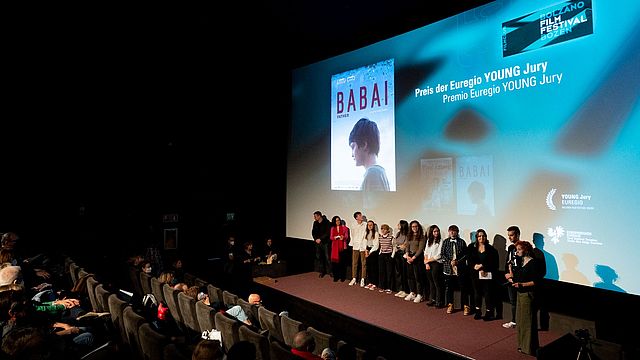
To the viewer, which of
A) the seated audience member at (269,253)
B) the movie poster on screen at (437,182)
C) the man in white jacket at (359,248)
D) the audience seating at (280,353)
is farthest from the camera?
the seated audience member at (269,253)

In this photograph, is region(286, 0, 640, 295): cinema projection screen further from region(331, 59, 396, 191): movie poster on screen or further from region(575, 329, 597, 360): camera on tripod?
region(575, 329, 597, 360): camera on tripod

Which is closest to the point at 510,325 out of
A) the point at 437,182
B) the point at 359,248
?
the point at 437,182

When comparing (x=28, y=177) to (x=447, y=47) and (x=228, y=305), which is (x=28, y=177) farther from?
(x=447, y=47)

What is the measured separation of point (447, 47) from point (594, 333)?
4.43m

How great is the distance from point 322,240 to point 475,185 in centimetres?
336

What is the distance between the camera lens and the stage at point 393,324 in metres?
4.64

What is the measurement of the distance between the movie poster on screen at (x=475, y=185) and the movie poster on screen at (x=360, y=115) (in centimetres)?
135

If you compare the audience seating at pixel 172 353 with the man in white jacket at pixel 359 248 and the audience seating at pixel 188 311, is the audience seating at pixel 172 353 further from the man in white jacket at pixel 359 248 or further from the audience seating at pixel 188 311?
the man in white jacket at pixel 359 248

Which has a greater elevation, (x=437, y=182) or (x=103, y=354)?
(x=437, y=182)

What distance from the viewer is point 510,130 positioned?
5648mm

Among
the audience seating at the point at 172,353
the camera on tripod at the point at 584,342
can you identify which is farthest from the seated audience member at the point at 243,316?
the camera on tripod at the point at 584,342

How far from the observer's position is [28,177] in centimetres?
761

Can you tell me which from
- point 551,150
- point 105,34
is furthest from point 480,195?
point 105,34

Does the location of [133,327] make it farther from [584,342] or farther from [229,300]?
[584,342]
